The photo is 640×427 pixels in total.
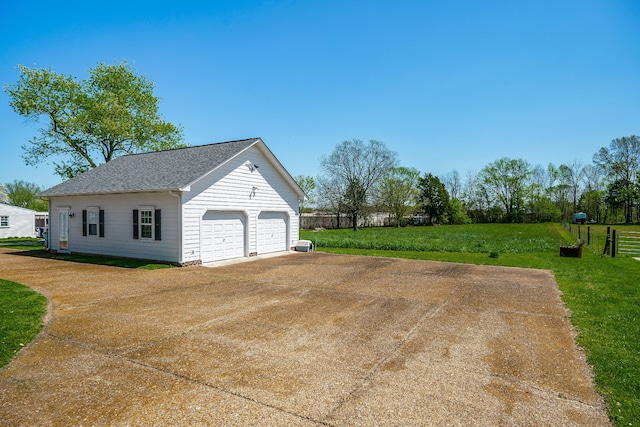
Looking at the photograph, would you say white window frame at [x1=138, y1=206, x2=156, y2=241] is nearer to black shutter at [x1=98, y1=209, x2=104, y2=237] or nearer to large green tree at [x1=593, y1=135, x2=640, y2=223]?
black shutter at [x1=98, y1=209, x2=104, y2=237]

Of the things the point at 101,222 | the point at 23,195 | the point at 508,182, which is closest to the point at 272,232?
the point at 101,222

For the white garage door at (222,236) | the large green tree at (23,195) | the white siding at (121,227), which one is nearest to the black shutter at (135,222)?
the white siding at (121,227)

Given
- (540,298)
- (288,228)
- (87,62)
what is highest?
(87,62)

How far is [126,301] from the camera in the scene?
8633mm

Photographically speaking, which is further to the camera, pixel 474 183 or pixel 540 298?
pixel 474 183

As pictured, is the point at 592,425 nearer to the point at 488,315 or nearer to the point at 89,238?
the point at 488,315

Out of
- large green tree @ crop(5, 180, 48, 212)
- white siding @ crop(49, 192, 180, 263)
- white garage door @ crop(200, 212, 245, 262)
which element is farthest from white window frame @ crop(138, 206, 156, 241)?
large green tree @ crop(5, 180, 48, 212)

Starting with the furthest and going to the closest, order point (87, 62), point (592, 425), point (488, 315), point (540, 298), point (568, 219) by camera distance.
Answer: point (568, 219), point (87, 62), point (540, 298), point (488, 315), point (592, 425)

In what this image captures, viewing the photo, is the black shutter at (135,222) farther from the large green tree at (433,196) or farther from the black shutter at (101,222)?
the large green tree at (433,196)

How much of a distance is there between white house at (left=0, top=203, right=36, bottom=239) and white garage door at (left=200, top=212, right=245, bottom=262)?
2554cm

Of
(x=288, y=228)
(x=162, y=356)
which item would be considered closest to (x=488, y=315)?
(x=162, y=356)

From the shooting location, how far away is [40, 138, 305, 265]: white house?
47.1 feet

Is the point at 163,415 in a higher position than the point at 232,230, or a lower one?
lower

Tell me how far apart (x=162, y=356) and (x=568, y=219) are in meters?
79.0
